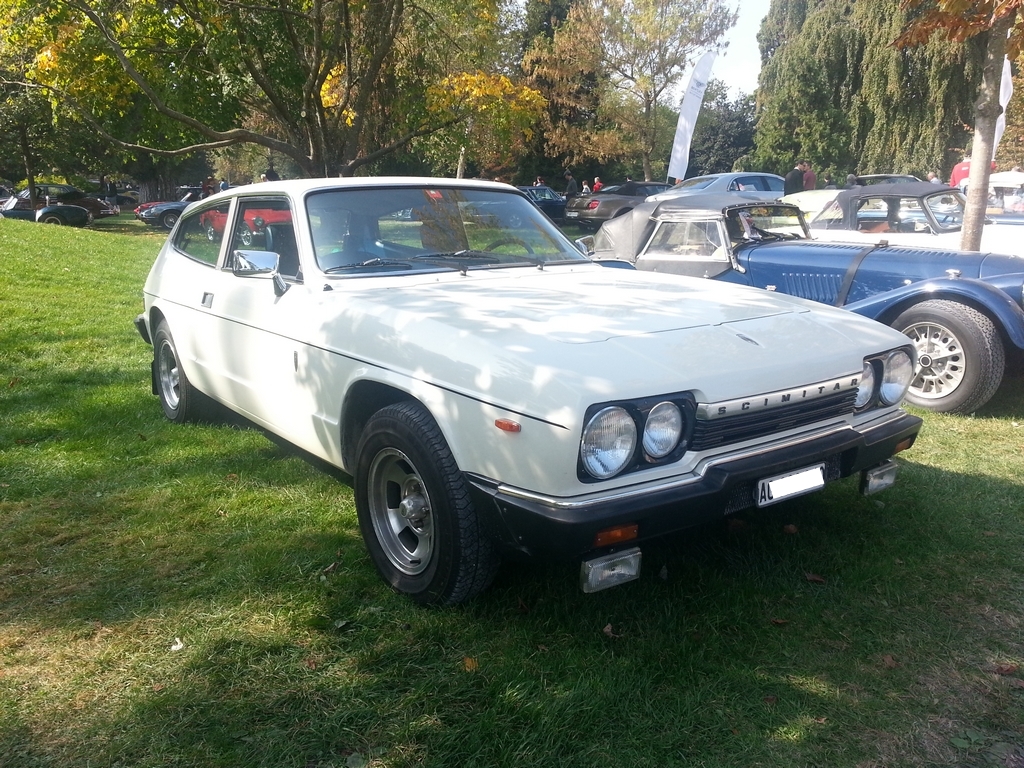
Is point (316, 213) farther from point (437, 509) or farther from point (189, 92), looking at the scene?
point (189, 92)

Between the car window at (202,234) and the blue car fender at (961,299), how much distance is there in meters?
4.35

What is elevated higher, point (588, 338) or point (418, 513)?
point (588, 338)

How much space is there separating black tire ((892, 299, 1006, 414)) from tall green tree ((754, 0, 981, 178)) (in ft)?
66.0

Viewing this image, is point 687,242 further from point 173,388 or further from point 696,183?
point 696,183

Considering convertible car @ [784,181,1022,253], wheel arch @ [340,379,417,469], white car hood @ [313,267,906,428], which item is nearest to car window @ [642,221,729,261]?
convertible car @ [784,181,1022,253]

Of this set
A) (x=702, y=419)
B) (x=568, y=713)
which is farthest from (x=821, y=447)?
(x=568, y=713)

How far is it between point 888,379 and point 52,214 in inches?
1063

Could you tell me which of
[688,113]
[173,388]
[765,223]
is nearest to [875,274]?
[765,223]

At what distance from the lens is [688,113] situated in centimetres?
1764

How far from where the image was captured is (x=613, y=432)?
2.64m

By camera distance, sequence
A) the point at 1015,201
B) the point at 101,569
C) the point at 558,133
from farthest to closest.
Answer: the point at 558,133 → the point at 1015,201 → the point at 101,569

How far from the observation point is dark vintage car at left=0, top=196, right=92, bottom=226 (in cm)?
2483

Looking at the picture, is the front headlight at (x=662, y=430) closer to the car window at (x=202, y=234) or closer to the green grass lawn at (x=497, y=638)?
the green grass lawn at (x=497, y=638)

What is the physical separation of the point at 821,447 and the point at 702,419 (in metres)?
0.57
